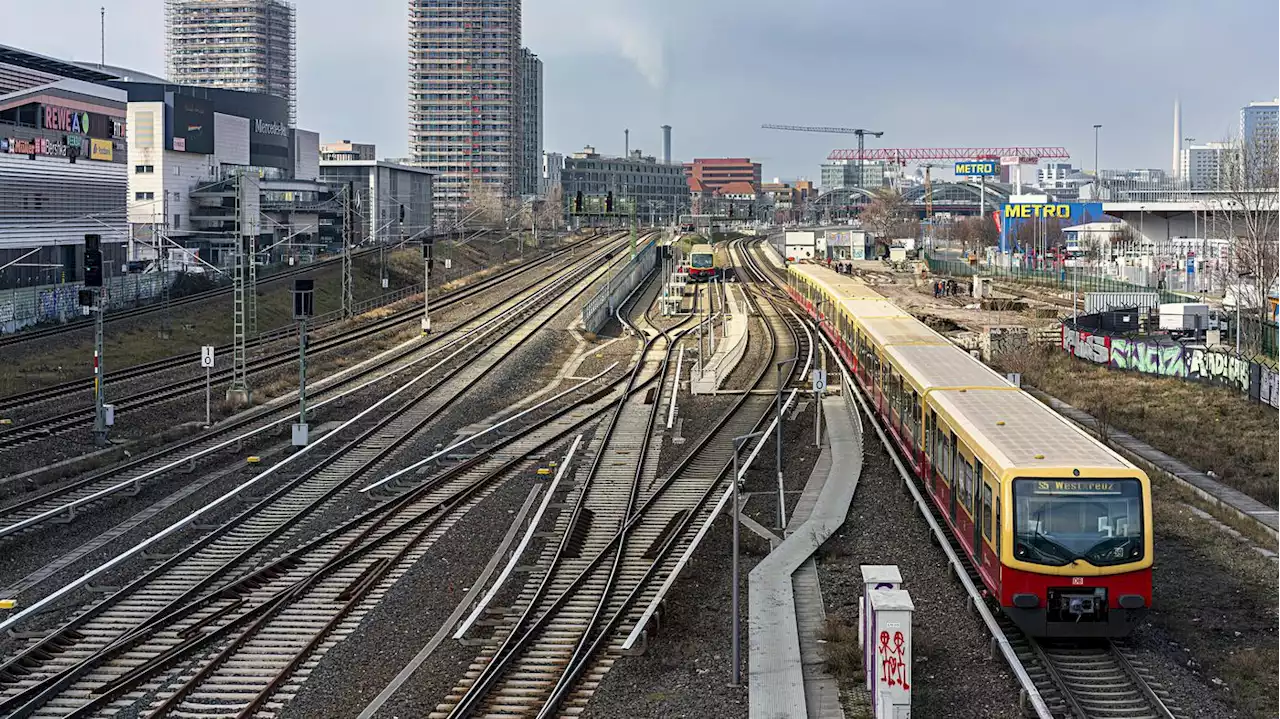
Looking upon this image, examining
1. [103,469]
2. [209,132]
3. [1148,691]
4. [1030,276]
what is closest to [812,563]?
[1148,691]

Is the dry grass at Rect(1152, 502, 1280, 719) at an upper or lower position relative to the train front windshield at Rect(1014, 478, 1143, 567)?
lower

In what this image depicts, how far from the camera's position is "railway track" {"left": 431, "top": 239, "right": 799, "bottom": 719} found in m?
15.9

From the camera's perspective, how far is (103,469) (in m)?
29.1

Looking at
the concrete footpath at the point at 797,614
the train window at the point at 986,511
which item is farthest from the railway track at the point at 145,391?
the train window at the point at 986,511

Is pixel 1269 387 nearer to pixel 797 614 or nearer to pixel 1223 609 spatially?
pixel 1223 609

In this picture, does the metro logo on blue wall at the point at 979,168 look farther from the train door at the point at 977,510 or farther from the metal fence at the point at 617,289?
the train door at the point at 977,510

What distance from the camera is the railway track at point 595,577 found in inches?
627

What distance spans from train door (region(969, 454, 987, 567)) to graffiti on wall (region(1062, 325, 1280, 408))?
71.8ft

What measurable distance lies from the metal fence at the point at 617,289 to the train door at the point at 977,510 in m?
42.5

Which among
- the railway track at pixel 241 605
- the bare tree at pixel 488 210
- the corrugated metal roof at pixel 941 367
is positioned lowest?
the railway track at pixel 241 605

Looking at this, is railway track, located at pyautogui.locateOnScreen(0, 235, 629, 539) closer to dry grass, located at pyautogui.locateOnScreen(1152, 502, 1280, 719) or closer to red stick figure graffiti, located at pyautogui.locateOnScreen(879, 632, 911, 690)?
red stick figure graffiti, located at pyautogui.locateOnScreen(879, 632, 911, 690)

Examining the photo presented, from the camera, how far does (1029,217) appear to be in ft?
385

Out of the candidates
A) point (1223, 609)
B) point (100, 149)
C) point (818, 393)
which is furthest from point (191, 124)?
point (1223, 609)

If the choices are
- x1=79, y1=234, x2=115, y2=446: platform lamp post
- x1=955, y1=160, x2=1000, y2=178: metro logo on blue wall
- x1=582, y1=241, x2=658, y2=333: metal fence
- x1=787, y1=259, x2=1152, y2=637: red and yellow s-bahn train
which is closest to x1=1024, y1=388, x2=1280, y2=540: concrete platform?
x1=787, y1=259, x2=1152, y2=637: red and yellow s-bahn train
